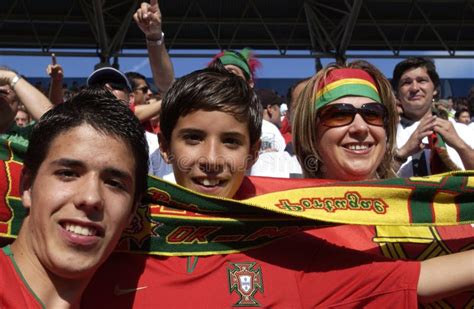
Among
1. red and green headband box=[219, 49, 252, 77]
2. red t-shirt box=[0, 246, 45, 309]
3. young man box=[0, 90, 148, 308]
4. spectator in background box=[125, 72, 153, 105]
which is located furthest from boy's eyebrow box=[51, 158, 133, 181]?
spectator in background box=[125, 72, 153, 105]

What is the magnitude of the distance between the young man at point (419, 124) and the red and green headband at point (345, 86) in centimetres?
105

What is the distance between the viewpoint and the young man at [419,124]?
3389 millimetres

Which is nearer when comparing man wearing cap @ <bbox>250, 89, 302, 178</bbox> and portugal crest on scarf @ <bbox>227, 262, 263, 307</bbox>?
portugal crest on scarf @ <bbox>227, 262, 263, 307</bbox>

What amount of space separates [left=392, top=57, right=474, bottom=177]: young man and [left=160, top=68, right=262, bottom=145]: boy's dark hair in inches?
57.1

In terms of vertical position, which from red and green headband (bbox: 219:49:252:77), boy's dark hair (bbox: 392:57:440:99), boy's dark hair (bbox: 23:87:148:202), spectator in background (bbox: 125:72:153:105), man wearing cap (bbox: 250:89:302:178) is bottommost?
boy's dark hair (bbox: 23:87:148:202)

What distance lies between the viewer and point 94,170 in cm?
168

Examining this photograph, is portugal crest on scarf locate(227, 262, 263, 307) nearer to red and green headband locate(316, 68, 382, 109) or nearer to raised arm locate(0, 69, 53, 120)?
red and green headband locate(316, 68, 382, 109)

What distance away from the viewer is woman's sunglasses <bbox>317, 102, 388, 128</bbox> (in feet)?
7.66

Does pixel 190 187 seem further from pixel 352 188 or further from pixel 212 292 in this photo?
pixel 352 188

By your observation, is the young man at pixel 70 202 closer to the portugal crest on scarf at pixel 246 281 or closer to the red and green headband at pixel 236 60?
the portugal crest on scarf at pixel 246 281

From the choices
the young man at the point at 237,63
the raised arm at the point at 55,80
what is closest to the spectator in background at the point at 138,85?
the raised arm at the point at 55,80

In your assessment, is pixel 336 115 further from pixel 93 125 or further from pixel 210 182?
pixel 93 125

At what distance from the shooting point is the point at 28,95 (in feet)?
11.2

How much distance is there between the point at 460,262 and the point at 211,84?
1018 mm
